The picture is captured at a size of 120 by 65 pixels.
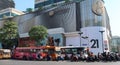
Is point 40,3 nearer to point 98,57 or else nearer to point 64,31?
point 64,31

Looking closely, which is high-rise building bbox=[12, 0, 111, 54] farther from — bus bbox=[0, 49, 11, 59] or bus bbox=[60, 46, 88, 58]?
bus bbox=[0, 49, 11, 59]

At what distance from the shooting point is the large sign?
59.2m

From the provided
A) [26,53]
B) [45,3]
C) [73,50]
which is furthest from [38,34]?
[45,3]

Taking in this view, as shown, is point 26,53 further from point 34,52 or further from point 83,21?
point 83,21

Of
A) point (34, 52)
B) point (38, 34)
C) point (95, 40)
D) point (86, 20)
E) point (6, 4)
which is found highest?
point (6, 4)

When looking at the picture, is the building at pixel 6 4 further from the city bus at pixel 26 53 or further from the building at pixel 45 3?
the city bus at pixel 26 53

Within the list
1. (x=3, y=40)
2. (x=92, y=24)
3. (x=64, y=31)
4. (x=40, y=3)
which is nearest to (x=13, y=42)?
(x=3, y=40)

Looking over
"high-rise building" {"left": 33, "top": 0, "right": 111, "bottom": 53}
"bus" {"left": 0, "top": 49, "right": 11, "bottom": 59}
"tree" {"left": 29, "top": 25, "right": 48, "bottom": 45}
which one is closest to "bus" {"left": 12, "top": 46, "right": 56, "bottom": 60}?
"bus" {"left": 0, "top": 49, "right": 11, "bottom": 59}

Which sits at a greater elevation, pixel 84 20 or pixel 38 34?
pixel 84 20

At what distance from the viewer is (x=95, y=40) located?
59969 millimetres

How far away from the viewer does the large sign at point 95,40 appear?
59188 mm

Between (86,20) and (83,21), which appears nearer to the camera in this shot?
(86,20)

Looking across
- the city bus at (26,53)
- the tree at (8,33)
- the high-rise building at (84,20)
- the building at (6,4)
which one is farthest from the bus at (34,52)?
the building at (6,4)

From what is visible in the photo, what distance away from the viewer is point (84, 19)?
208 ft
